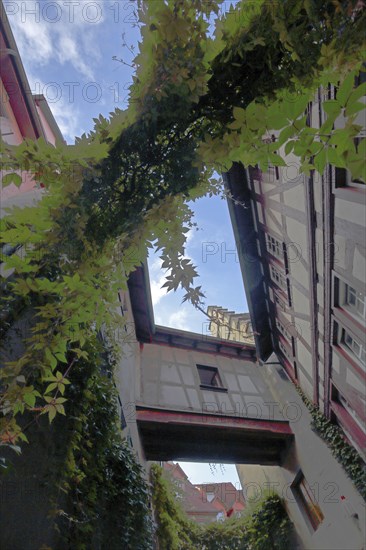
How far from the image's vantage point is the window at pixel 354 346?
5761 mm

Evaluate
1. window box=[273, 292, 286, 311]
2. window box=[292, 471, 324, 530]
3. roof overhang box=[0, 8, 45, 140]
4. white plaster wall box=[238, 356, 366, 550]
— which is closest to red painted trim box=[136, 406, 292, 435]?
white plaster wall box=[238, 356, 366, 550]

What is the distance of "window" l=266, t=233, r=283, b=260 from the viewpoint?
8.00 metres

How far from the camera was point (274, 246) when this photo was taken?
839 centimetres

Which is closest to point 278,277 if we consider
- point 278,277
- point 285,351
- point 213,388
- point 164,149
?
point 278,277

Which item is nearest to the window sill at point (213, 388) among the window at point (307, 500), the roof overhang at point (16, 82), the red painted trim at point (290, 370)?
the red painted trim at point (290, 370)

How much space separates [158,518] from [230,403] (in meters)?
3.47

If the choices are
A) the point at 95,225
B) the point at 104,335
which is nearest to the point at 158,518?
the point at 104,335

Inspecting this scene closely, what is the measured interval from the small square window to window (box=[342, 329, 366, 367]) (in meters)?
4.75

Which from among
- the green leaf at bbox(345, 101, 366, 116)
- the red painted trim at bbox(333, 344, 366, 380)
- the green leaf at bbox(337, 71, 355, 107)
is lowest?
the green leaf at bbox(345, 101, 366, 116)

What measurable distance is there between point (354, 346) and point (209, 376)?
537cm

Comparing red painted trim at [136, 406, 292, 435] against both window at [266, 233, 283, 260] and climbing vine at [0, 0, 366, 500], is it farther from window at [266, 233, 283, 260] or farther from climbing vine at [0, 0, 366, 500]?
climbing vine at [0, 0, 366, 500]

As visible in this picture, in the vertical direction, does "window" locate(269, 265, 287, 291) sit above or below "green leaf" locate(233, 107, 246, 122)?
above

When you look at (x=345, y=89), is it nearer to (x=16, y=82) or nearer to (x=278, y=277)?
(x=16, y=82)

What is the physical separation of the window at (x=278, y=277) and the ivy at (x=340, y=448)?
2.89 meters
